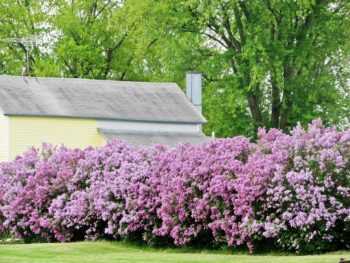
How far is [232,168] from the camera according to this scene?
2256 centimetres

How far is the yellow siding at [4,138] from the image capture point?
46219 millimetres

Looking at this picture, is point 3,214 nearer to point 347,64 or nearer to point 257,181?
point 257,181

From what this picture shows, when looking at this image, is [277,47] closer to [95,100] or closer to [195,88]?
[195,88]

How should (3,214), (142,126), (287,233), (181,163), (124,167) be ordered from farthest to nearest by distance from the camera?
(142,126)
(3,214)
(124,167)
(181,163)
(287,233)

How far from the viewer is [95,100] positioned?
162 feet

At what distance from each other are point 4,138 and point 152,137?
246 inches

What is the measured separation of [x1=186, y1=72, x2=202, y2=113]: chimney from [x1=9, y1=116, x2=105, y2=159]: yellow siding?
656cm

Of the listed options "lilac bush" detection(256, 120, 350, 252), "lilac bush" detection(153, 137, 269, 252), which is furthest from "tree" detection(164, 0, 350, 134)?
"lilac bush" detection(256, 120, 350, 252)

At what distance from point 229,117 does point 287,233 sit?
3552 centimetres

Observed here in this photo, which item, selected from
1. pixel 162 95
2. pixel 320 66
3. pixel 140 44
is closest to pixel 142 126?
pixel 162 95

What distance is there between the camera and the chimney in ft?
174

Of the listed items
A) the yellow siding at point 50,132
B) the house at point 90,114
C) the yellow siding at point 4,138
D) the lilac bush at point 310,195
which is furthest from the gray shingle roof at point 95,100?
the lilac bush at point 310,195

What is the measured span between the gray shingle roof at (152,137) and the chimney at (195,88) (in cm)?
316

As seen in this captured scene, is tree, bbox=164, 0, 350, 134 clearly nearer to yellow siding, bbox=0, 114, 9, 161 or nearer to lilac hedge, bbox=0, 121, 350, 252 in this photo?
yellow siding, bbox=0, 114, 9, 161
